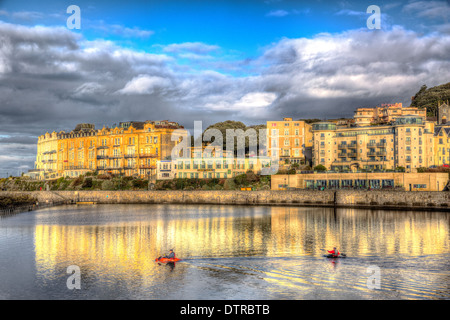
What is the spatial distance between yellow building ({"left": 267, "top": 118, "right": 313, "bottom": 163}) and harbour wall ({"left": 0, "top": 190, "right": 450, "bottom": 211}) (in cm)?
2273

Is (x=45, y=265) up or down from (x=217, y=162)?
down

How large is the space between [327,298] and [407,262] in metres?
10.7

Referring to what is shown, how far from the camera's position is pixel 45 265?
1308 inches

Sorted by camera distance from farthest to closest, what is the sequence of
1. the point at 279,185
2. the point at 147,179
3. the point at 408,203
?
the point at 147,179 < the point at 279,185 < the point at 408,203

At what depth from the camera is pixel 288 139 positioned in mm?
111062

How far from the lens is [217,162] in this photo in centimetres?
10406

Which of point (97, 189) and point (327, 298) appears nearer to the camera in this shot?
Answer: point (327, 298)

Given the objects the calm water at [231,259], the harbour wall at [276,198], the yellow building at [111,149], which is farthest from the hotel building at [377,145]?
the yellow building at [111,149]

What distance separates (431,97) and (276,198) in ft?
266

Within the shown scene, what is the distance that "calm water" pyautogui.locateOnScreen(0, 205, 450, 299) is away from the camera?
1041 inches

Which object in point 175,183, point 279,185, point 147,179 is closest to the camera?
point 279,185

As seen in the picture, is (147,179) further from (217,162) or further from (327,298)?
(327,298)
